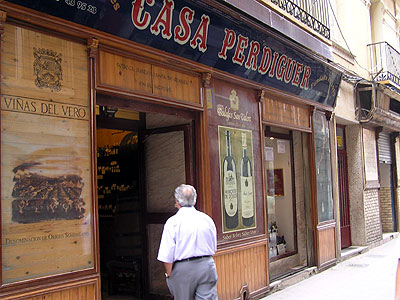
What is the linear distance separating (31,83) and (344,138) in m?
9.82

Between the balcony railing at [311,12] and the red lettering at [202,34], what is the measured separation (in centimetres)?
230

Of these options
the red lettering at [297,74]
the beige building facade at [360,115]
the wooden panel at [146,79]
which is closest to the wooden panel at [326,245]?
the beige building facade at [360,115]

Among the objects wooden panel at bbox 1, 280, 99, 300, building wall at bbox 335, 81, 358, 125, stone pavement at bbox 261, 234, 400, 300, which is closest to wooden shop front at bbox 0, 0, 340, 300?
wooden panel at bbox 1, 280, 99, 300

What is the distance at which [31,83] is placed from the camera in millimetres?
3979

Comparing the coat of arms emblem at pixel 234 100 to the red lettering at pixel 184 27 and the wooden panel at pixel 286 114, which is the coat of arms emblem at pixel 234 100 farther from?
the red lettering at pixel 184 27

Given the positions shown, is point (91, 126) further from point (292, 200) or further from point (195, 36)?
point (292, 200)

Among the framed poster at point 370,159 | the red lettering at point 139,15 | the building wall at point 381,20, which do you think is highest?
the building wall at point 381,20

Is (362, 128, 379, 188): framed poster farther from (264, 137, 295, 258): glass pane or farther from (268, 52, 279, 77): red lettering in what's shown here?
(268, 52, 279, 77): red lettering

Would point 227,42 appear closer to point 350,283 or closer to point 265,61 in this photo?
point 265,61

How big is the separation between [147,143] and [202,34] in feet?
6.24

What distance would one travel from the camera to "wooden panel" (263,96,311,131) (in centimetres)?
778

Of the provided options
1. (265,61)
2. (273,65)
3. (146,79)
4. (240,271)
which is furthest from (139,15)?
(240,271)

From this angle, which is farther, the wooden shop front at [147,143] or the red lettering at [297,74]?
the red lettering at [297,74]

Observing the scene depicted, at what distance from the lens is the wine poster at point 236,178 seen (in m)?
6.51
